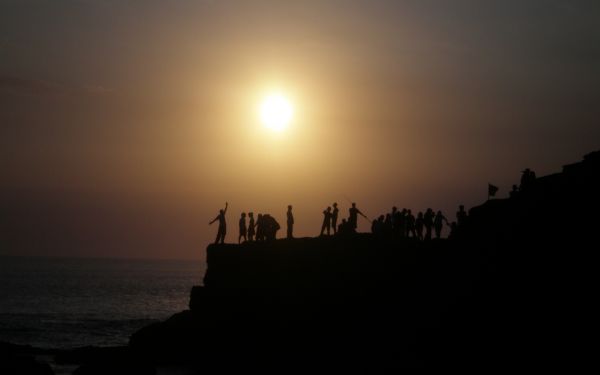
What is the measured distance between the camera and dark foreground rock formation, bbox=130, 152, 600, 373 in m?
21.8

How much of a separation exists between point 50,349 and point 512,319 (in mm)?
37686

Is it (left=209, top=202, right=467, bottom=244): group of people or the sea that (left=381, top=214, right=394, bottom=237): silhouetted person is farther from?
the sea

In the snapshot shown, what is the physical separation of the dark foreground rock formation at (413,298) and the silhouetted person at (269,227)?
0.67 metres

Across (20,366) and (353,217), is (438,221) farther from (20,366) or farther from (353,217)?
(20,366)

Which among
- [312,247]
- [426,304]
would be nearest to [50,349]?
[312,247]

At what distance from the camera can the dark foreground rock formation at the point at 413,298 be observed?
2175 cm

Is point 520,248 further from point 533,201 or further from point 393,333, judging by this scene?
point 393,333

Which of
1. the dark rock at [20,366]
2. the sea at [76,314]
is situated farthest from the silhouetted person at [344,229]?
the sea at [76,314]

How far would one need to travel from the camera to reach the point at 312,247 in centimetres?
3934

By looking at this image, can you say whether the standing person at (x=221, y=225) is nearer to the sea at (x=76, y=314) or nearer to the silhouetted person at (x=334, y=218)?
the silhouetted person at (x=334, y=218)

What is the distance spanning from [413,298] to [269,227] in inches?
518

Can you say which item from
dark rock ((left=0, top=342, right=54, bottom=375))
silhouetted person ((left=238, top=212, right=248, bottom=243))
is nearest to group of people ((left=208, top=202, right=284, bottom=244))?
silhouetted person ((left=238, top=212, right=248, bottom=243))

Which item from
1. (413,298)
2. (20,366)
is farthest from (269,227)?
(20,366)

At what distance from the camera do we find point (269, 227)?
42.1 meters
